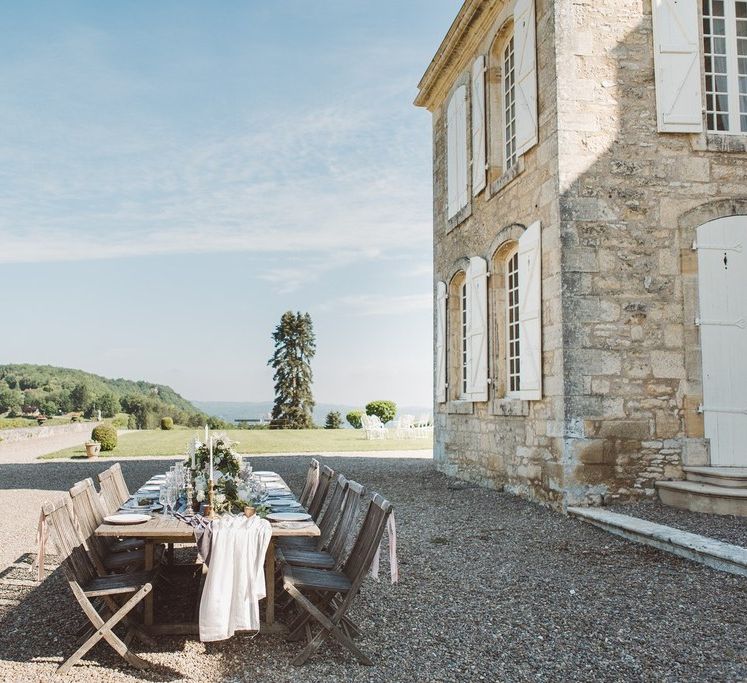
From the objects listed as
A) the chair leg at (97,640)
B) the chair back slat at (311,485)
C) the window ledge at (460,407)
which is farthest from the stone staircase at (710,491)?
the chair leg at (97,640)

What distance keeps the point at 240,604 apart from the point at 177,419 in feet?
158

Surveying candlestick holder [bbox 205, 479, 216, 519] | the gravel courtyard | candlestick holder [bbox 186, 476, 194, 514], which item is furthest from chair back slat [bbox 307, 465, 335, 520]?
candlestick holder [bbox 205, 479, 216, 519]

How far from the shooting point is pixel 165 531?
383 centimetres

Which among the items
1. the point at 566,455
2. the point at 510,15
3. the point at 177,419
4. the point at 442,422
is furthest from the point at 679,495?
the point at 177,419

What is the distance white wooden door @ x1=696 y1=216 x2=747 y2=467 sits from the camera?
8.08m

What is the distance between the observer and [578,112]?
830cm

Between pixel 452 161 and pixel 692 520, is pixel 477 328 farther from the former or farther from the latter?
pixel 692 520

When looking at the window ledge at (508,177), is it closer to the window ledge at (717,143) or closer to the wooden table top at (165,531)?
the window ledge at (717,143)

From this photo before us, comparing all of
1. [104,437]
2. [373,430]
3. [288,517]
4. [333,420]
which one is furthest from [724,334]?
[333,420]

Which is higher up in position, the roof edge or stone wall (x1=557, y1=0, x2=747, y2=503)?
the roof edge

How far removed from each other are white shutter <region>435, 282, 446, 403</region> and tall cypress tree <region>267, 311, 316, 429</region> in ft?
94.9

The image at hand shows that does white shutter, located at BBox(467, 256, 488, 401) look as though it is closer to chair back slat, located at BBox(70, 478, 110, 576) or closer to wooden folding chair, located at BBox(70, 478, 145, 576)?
wooden folding chair, located at BBox(70, 478, 145, 576)

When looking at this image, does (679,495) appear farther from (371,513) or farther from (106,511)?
(106,511)

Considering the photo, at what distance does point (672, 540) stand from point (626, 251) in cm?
348
